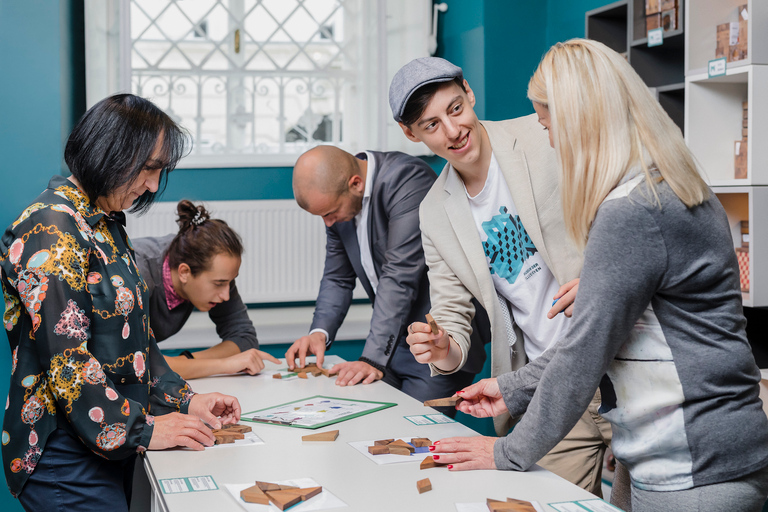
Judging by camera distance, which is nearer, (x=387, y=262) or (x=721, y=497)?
(x=721, y=497)

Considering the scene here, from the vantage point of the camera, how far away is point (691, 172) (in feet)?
3.74

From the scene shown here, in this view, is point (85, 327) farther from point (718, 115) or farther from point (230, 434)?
point (718, 115)

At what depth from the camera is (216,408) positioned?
175cm

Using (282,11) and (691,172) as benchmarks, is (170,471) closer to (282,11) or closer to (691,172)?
(691,172)

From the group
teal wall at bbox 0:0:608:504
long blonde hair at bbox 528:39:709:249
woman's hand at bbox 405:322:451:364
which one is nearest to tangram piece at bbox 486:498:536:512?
long blonde hair at bbox 528:39:709:249

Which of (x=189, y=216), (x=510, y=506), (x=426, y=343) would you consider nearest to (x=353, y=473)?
(x=510, y=506)

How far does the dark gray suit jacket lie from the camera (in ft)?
7.47

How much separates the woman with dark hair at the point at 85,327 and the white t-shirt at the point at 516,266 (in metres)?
0.87

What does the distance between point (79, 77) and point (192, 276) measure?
176cm

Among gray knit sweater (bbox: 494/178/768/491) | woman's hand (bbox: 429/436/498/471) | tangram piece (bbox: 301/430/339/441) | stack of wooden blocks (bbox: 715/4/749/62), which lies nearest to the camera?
gray knit sweater (bbox: 494/178/768/491)

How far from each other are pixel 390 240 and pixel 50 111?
150 centimetres

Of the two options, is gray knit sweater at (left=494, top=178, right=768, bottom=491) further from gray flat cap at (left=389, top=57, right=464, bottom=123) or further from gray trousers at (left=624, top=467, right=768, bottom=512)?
gray flat cap at (left=389, top=57, right=464, bottom=123)

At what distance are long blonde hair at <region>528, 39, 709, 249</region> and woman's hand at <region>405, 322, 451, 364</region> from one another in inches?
23.2

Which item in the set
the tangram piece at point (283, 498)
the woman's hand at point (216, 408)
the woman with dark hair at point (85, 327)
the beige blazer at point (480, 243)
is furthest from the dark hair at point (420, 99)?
the tangram piece at point (283, 498)
